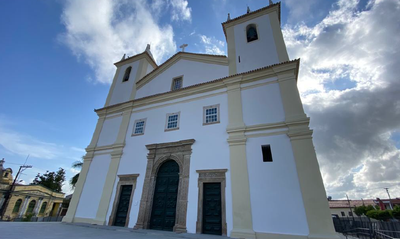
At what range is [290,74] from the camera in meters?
8.83

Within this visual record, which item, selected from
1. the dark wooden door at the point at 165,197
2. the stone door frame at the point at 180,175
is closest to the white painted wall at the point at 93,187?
the stone door frame at the point at 180,175

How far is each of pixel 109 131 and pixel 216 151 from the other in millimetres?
8297

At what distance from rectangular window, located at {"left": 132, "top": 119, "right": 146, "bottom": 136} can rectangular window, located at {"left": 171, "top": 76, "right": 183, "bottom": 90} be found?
3062 millimetres

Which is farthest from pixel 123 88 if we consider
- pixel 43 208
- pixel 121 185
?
pixel 43 208

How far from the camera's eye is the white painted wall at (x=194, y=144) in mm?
8258

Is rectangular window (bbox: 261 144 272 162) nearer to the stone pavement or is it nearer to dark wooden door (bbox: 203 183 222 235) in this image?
dark wooden door (bbox: 203 183 222 235)

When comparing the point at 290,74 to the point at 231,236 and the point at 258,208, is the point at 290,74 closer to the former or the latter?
the point at 258,208

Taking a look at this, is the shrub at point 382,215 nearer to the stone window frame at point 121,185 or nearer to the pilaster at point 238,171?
the pilaster at point 238,171

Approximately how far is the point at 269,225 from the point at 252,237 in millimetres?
763

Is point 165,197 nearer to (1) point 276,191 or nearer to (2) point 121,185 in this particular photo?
(2) point 121,185

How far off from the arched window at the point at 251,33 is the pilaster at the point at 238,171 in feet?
11.6

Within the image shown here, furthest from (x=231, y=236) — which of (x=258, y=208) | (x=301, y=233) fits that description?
(x=301, y=233)

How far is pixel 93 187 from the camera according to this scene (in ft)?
35.6

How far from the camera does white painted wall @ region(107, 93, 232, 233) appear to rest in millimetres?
8258
